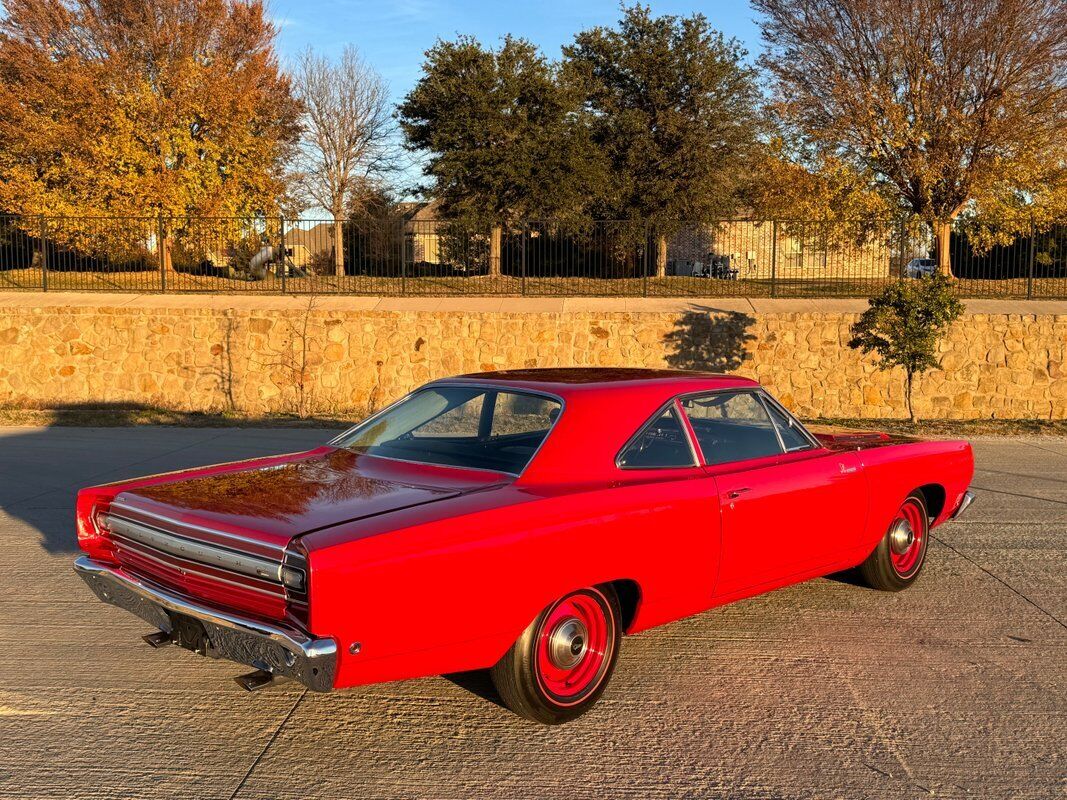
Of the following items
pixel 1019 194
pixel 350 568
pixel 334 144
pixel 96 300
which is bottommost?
pixel 350 568

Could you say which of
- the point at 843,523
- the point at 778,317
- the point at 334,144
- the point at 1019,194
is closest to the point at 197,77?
the point at 334,144

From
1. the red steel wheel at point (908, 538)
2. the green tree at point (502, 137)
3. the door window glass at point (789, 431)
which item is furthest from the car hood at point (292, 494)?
the green tree at point (502, 137)

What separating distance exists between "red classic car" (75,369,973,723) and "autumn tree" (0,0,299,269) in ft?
70.1

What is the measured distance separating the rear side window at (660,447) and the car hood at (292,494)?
0.66 m

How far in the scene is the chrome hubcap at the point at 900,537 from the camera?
586 cm

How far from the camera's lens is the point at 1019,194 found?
919 inches

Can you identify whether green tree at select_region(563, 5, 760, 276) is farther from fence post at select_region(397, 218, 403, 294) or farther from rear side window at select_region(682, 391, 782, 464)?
rear side window at select_region(682, 391, 782, 464)

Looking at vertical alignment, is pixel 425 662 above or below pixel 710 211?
below

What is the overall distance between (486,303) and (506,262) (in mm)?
2278

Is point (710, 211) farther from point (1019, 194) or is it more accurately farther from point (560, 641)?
point (560, 641)

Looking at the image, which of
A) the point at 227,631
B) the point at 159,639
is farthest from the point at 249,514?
the point at 159,639

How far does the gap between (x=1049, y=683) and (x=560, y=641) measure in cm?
232

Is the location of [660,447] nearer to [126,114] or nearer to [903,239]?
[903,239]

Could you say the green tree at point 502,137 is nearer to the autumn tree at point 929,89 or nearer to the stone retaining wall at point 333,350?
the autumn tree at point 929,89
